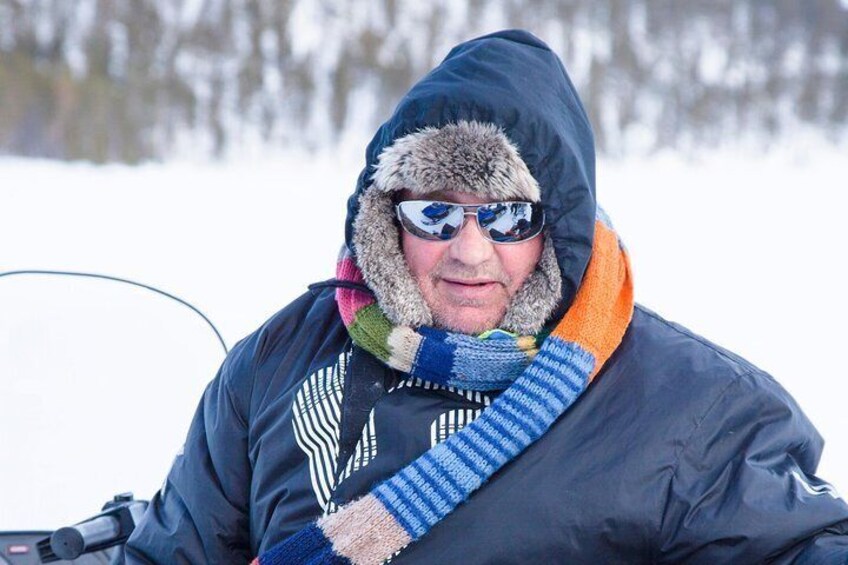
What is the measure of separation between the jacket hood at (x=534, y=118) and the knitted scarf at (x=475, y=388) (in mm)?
69

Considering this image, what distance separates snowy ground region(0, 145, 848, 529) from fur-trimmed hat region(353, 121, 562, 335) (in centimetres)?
45

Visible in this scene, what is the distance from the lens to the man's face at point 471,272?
2.03 meters

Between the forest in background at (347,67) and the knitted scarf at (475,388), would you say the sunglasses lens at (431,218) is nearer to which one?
the knitted scarf at (475,388)

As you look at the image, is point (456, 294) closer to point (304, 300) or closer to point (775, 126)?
point (304, 300)

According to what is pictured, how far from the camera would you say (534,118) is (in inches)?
77.9

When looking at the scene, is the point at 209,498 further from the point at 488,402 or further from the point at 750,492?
the point at 750,492

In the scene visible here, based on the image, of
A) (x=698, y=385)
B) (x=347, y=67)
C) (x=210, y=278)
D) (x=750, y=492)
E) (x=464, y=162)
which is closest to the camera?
(x=750, y=492)

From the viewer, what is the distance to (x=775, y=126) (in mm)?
8547

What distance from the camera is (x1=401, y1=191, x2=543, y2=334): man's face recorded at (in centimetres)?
203

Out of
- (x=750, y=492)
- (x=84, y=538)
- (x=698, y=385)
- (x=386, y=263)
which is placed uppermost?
(x=386, y=263)

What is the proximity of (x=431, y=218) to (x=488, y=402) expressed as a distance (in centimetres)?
31

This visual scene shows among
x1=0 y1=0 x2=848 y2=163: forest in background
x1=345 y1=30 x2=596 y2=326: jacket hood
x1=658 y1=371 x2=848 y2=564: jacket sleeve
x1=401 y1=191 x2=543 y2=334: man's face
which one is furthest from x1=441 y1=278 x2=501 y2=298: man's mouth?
x1=0 y1=0 x2=848 y2=163: forest in background

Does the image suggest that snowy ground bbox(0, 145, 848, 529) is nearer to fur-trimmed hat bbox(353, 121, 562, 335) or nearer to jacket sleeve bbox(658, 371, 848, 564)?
fur-trimmed hat bbox(353, 121, 562, 335)

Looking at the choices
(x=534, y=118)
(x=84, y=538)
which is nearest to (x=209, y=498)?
(x=84, y=538)
